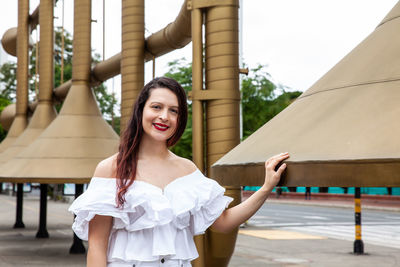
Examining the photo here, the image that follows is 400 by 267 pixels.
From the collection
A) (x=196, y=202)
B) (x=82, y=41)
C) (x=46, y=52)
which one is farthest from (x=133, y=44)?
(x=46, y=52)

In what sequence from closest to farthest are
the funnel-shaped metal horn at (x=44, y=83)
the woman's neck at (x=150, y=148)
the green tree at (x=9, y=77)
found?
the woman's neck at (x=150, y=148), the funnel-shaped metal horn at (x=44, y=83), the green tree at (x=9, y=77)

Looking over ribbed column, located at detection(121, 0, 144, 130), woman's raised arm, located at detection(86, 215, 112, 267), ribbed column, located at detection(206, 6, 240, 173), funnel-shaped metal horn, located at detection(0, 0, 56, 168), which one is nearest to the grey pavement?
funnel-shaped metal horn, located at detection(0, 0, 56, 168)

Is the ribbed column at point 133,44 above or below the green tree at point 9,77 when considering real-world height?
below

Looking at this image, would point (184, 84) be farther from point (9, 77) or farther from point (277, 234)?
point (9, 77)

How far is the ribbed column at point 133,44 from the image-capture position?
8.61 meters

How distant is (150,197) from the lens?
9.11 ft

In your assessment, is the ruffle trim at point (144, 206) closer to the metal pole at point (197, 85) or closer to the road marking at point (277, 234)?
the metal pole at point (197, 85)

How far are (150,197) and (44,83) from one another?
12364 mm

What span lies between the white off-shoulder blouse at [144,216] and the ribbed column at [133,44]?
587 cm

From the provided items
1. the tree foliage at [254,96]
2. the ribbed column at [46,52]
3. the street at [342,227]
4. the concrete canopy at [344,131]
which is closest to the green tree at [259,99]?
the tree foliage at [254,96]

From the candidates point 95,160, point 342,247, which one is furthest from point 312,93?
point 342,247

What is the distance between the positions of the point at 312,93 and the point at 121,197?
1.14m

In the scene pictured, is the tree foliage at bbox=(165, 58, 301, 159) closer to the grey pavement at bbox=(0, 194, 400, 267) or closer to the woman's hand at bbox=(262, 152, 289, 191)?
the grey pavement at bbox=(0, 194, 400, 267)

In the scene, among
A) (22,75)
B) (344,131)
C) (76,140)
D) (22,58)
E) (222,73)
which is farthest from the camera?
(22,58)
